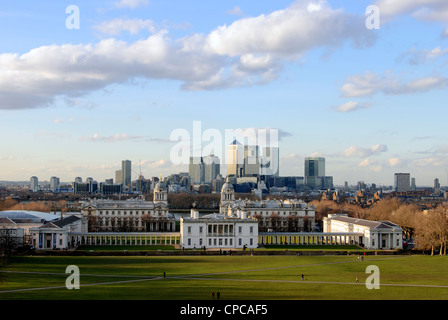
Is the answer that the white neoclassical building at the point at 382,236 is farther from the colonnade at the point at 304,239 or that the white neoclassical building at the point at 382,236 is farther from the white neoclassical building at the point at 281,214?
the white neoclassical building at the point at 281,214

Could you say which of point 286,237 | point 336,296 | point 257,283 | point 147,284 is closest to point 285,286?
point 257,283

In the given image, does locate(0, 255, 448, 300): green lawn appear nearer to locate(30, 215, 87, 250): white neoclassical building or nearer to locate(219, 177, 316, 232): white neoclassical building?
locate(30, 215, 87, 250): white neoclassical building

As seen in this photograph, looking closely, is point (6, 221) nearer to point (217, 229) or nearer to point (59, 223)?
point (59, 223)

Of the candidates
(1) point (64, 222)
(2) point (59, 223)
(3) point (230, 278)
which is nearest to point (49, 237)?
(2) point (59, 223)

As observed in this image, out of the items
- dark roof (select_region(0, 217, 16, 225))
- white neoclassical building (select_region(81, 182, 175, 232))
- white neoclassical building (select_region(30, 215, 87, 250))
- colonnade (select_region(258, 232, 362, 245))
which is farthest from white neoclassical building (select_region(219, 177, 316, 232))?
dark roof (select_region(0, 217, 16, 225))
